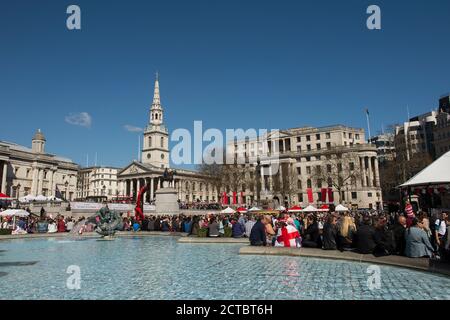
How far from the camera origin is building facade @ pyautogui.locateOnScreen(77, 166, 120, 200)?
14750 cm

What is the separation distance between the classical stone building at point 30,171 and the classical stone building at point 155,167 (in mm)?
23371

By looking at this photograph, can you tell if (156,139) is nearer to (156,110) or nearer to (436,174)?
(156,110)

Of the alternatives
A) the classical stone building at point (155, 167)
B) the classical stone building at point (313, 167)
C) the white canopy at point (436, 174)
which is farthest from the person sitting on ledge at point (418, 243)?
the classical stone building at point (155, 167)

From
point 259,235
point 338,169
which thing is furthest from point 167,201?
point 338,169

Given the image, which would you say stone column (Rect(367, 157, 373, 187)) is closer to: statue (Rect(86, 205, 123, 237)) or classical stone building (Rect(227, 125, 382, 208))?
classical stone building (Rect(227, 125, 382, 208))

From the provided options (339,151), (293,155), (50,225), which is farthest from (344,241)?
(293,155)

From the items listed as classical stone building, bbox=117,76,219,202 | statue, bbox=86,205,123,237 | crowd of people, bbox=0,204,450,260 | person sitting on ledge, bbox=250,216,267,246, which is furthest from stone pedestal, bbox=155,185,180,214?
classical stone building, bbox=117,76,219,202

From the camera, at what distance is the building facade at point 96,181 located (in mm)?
147500

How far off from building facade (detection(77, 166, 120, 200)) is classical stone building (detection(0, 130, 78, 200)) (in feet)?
160

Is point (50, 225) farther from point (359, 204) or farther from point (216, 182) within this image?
point (359, 204)

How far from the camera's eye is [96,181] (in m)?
148

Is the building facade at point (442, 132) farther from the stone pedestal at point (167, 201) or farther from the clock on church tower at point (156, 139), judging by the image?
the clock on church tower at point (156, 139)
